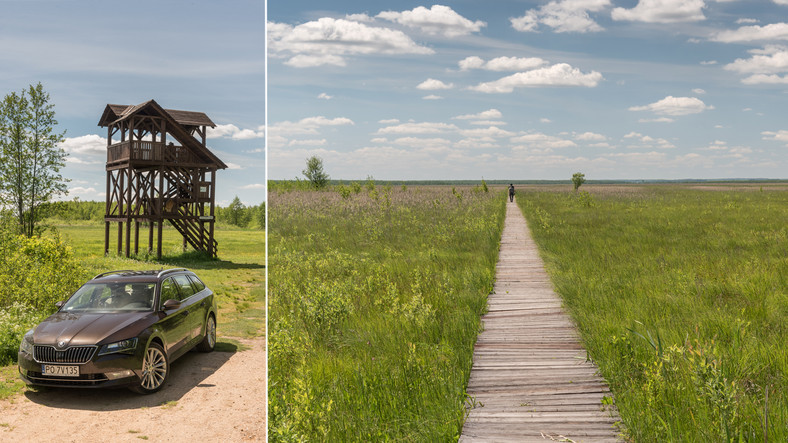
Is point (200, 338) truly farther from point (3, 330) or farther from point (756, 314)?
point (756, 314)

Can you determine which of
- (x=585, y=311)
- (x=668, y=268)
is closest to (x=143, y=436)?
(x=585, y=311)

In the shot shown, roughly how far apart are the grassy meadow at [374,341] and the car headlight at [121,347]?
3.74 ft

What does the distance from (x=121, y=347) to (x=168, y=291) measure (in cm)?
106

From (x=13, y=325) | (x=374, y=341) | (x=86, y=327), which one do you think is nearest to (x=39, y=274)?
(x=13, y=325)

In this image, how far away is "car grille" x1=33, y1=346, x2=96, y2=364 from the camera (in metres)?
3.55

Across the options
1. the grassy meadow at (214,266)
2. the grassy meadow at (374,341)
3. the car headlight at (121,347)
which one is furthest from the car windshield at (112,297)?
the grassy meadow at (374,341)

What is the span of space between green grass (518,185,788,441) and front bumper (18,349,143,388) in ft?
11.7

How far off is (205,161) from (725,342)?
6.50 meters

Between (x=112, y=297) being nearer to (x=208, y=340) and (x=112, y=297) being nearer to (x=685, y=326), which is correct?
(x=208, y=340)

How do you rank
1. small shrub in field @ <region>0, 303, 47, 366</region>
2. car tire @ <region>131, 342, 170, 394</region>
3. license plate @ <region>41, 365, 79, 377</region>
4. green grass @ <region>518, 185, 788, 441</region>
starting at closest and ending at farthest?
license plate @ <region>41, 365, 79, 377</region> < car tire @ <region>131, 342, 170, 394</region> < green grass @ <region>518, 185, 788, 441</region> < small shrub in field @ <region>0, 303, 47, 366</region>

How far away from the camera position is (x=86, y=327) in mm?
3746

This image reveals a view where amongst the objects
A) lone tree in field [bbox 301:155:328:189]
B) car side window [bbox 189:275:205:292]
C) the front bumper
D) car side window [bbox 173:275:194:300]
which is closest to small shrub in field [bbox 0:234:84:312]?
car side window [bbox 189:275:205:292]

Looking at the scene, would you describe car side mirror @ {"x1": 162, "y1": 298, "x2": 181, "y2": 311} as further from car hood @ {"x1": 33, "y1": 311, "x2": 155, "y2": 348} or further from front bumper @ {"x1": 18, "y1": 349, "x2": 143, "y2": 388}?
front bumper @ {"x1": 18, "y1": 349, "x2": 143, "y2": 388}

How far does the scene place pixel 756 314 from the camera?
7191 millimetres
